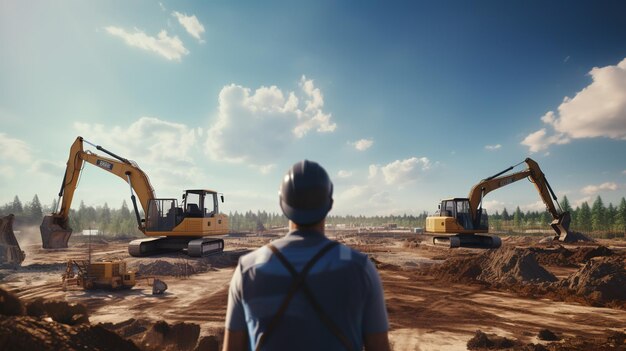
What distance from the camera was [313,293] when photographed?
1453mm

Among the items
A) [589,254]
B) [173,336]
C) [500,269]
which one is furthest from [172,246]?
[589,254]

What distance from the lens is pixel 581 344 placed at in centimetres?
869

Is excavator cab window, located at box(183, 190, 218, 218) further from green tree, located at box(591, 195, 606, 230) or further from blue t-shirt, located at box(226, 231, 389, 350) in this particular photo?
green tree, located at box(591, 195, 606, 230)

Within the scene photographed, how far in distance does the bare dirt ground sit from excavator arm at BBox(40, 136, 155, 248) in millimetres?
3249

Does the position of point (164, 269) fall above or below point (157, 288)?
below

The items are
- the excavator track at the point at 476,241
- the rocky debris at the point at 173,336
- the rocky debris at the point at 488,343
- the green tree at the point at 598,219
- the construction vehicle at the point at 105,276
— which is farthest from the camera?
the green tree at the point at 598,219

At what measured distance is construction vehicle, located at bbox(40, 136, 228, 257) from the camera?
16.2 meters

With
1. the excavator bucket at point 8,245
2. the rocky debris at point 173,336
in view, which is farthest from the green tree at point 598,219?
the excavator bucket at point 8,245

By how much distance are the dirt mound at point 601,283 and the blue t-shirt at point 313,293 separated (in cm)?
1655

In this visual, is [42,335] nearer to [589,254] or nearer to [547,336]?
[547,336]

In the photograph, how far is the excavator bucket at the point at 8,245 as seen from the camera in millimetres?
21688

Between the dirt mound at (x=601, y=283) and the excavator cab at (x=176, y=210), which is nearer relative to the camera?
the dirt mound at (x=601, y=283)

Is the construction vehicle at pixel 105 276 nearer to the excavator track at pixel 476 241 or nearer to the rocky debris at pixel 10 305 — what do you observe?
the rocky debris at pixel 10 305

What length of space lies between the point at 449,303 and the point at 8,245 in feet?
89.5
